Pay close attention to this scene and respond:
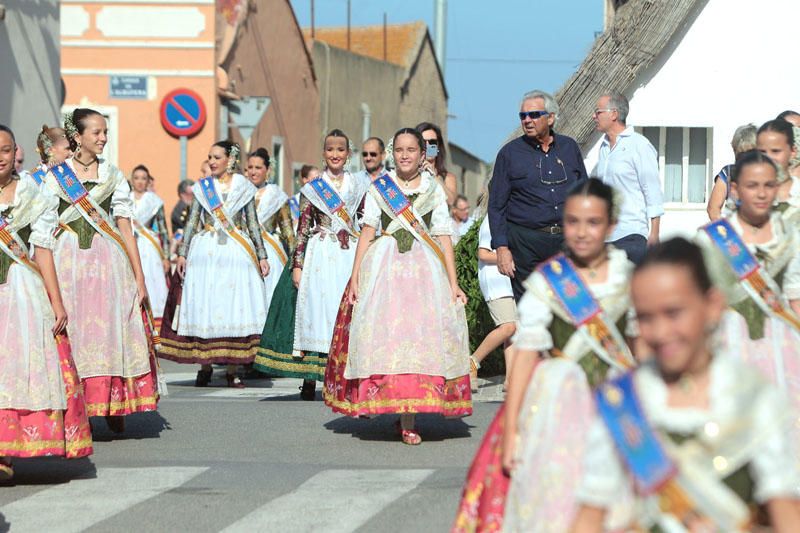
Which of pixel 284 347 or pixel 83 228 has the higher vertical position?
pixel 83 228

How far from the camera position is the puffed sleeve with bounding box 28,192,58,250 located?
8.77 m

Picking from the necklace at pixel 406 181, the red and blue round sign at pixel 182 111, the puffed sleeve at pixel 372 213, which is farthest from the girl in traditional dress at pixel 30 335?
the red and blue round sign at pixel 182 111

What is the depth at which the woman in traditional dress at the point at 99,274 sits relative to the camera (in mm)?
10398

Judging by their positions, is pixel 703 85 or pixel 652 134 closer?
pixel 703 85

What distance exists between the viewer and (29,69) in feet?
74.7

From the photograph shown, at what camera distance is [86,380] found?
34.1ft

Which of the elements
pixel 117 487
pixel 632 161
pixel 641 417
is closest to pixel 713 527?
A: pixel 641 417

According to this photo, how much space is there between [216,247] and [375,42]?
43978mm

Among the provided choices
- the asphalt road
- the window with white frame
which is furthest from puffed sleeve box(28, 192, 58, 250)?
the window with white frame

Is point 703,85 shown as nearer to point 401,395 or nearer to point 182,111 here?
point 401,395

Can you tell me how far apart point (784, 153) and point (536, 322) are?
10.1 feet

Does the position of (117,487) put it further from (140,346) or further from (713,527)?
(713,527)

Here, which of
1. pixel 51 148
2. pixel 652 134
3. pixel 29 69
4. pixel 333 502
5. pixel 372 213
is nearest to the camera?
pixel 333 502

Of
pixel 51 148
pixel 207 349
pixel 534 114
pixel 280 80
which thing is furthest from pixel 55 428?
pixel 280 80
